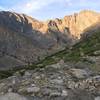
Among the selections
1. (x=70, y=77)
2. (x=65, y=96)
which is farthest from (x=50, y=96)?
(x=70, y=77)

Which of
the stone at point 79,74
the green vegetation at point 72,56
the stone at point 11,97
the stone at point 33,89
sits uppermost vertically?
the green vegetation at point 72,56

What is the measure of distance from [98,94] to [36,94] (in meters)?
3.67

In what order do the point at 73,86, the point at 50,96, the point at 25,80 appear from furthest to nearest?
the point at 25,80
the point at 73,86
the point at 50,96

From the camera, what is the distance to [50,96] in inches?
853

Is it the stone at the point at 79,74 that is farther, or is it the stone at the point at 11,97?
the stone at the point at 79,74

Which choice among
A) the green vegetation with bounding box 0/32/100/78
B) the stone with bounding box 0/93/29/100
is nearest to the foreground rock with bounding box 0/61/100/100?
the stone with bounding box 0/93/29/100

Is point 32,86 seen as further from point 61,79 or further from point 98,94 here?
point 98,94

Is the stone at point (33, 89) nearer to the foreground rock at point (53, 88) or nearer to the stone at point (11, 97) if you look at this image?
the foreground rock at point (53, 88)

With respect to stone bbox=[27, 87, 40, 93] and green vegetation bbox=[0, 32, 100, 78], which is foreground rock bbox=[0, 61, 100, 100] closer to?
stone bbox=[27, 87, 40, 93]

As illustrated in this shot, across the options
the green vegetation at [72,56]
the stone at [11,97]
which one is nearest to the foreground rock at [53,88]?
the stone at [11,97]

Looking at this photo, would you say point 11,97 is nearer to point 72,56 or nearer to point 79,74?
point 79,74

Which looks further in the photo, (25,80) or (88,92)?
(25,80)

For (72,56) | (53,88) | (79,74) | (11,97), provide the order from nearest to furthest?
(11,97) → (53,88) → (79,74) → (72,56)

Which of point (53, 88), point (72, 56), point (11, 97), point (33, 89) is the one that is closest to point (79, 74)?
point (53, 88)
